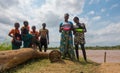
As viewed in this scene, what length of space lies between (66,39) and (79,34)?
0.57 metres

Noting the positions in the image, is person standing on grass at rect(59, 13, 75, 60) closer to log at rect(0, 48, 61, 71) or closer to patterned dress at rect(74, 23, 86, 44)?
patterned dress at rect(74, 23, 86, 44)

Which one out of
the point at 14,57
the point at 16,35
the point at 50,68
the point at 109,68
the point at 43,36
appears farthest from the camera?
the point at 43,36

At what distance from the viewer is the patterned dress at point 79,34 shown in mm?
12125

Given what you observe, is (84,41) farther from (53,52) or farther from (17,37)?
(17,37)

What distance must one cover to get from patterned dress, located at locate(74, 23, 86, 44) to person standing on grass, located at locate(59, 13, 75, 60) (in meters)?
0.22

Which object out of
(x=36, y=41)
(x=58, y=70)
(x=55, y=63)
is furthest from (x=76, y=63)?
(x=36, y=41)

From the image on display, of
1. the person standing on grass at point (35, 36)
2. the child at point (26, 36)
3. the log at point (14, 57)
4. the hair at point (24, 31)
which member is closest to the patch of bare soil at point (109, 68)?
the log at point (14, 57)

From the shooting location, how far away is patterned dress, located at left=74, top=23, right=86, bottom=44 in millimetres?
12125

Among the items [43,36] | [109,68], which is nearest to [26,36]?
[43,36]

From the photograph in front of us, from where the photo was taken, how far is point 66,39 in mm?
12188

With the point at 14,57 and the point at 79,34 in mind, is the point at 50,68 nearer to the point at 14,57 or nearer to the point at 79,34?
the point at 14,57

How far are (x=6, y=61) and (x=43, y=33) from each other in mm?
3412

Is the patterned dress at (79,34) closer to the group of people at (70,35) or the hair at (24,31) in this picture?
the group of people at (70,35)

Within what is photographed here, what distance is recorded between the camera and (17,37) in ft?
40.0
